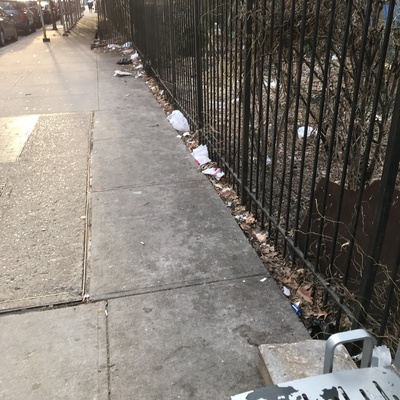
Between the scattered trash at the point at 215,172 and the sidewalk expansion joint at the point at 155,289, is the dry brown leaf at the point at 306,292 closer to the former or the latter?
the sidewalk expansion joint at the point at 155,289

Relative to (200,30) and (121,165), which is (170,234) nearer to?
(121,165)

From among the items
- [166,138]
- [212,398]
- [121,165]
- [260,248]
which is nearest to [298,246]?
[260,248]

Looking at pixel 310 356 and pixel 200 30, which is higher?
pixel 200 30

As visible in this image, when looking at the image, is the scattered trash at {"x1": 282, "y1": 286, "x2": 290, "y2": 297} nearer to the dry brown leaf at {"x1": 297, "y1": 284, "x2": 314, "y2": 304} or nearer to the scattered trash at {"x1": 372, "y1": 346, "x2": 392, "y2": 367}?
the dry brown leaf at {"x1": 297, "y1": 284, "x2": 314, "y2": 304}

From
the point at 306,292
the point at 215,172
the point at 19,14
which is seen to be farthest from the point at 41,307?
the point at 19,14

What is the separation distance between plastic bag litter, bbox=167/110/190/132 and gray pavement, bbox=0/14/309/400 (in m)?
0.49

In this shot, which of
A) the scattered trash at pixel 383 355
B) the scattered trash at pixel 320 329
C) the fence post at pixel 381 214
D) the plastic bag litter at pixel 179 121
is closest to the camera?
the fence post at pixel 381 214

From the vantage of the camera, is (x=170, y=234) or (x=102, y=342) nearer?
(x=102, y=342)

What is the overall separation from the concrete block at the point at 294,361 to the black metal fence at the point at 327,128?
0.22 meters

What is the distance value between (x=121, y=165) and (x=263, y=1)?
2.55 meters

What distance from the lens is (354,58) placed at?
2.92 m

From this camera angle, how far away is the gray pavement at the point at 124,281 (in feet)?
7.57

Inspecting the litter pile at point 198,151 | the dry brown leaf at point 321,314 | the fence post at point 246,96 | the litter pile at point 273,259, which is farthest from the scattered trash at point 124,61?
the dry brown leaf at point 321,314

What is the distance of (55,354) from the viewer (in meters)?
2.43
